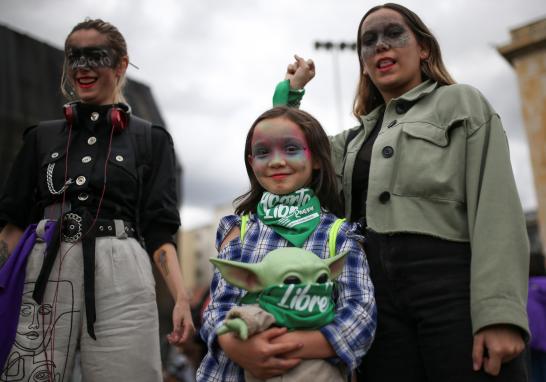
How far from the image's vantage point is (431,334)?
78.0 inches

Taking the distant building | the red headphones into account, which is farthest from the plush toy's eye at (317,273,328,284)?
the distant building

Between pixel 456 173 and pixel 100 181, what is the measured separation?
1.61m

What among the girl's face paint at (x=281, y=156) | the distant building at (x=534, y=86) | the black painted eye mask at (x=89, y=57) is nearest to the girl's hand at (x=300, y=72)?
the girl's face paint at (x=281, y=156)

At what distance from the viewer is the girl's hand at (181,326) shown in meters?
2.42

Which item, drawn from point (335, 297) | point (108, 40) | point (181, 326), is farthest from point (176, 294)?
point (108, 40)

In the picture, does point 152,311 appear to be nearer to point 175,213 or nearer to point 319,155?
point 175,213

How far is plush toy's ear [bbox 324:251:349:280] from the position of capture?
6.20 feet

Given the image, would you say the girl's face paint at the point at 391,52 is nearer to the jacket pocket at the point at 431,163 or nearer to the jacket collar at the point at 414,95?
the jacket collar at the point at 414,95

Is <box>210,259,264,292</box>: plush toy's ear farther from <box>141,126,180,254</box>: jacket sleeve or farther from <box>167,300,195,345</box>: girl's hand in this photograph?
<box>141,126,180,254</box>: jacket sleeve

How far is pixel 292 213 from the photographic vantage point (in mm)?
2139

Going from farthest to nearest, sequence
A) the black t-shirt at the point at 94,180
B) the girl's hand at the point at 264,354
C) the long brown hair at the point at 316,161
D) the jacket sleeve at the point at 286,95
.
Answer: the jacket sleeve at the point at 286,95
the black t-shirt at the point at 94,180
the long brown hair at the point at 316,161
the girl's hand at the point at 264,354

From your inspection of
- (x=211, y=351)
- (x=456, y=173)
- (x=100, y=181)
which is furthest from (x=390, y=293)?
(x=100, y=181)

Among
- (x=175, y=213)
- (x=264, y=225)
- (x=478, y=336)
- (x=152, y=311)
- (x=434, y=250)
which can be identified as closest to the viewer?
(x=478, y=336)

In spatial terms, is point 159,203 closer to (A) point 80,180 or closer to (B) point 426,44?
(A) point 80,180
